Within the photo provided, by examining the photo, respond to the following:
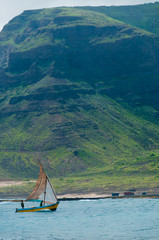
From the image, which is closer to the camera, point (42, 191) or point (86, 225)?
point (86, 225)

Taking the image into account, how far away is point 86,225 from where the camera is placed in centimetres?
13200

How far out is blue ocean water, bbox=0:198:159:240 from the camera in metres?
113

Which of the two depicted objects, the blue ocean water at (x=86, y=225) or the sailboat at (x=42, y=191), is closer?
the blue ocean water at (x=86, y=225)

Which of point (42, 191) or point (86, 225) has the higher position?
point (42, 191)

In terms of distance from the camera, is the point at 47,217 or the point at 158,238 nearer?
the point at 158,238

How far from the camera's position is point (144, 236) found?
108 m

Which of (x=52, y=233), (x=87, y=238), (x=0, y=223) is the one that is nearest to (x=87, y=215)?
(x=0, y=223)

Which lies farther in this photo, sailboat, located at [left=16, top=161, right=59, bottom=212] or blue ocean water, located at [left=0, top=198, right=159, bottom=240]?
sailboat, located at [left=16, top=161, right=59, bottom=212]

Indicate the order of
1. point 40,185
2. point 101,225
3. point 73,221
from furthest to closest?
1. point 40,185
2. point 73,221
3. point 101,225

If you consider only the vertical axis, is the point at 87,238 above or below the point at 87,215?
above

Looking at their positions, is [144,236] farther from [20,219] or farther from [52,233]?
[20,219]

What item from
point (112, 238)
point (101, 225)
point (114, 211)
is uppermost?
point (112, 238)

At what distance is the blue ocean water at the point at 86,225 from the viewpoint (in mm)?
112750

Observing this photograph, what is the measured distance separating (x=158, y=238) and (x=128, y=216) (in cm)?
4693
